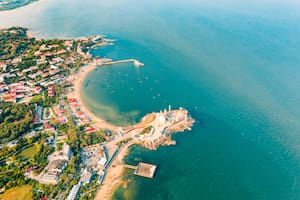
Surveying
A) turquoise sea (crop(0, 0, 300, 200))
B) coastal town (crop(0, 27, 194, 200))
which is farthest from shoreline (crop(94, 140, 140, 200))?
turquoise sea (crop(0, 0, 300, 200))

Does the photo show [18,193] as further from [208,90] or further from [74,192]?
[208,90]

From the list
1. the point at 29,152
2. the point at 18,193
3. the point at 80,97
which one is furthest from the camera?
the point at 80,97

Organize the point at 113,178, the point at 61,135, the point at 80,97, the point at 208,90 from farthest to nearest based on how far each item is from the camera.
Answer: the point at 208,90 → the point at 80,97 → the point at 61,135 → the point at 113,178

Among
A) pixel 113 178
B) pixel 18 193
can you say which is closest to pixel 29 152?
pixel 18 193

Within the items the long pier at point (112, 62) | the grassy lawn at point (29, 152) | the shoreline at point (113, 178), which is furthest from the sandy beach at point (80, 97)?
the grassy lawn at point (29, 152)

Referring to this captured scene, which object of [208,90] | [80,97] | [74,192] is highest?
[208,90]

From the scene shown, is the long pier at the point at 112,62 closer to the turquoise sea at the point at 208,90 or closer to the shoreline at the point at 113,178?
the turquoise sea at the point at 208,90

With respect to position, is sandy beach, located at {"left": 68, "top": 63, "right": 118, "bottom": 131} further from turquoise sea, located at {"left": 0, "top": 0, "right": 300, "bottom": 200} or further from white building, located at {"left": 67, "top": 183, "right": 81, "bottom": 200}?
white building, located at {"left": 67, "top": 183, "right": 81, "bottom": 200}
